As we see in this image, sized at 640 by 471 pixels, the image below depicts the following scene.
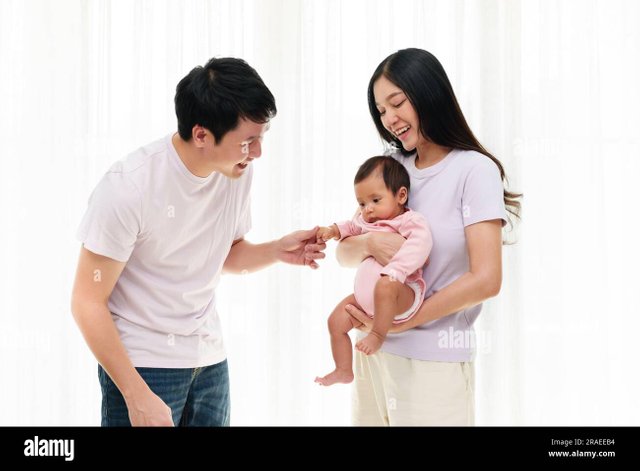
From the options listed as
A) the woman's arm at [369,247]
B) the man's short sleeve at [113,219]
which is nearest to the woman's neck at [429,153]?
the woman's arm at [369,247]

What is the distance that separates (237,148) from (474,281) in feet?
2.02

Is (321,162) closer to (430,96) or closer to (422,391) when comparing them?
(430,96)

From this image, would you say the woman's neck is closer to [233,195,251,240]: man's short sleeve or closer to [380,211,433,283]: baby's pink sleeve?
[380,211,433,283]: baby's pink sleeve

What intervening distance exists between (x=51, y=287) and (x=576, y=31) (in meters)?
2.31

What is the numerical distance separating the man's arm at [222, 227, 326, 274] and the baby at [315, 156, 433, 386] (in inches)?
1.8

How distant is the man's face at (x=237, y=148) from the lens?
1439 millimetres

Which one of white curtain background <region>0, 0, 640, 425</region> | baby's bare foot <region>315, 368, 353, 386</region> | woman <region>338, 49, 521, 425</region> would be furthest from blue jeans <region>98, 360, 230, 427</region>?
white curtain background <region>0, 0, 640, 425</region>

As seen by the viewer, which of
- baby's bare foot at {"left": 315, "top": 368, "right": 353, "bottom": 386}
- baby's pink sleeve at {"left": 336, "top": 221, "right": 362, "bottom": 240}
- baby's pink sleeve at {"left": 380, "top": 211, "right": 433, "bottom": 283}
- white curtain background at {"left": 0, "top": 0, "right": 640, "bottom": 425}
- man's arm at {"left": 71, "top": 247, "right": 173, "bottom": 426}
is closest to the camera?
man's arm at {"left": 71, "top": 247, "right": 173, "bottom": 426}

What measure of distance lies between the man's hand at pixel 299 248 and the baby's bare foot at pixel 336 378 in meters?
0.31

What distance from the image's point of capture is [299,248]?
5.81ft

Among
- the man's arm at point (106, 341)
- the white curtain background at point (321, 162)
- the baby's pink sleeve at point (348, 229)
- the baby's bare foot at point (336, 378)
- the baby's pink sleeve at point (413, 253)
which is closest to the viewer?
the man's arm at point (106, 341)

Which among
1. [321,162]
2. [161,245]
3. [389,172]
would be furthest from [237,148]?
[321,162]

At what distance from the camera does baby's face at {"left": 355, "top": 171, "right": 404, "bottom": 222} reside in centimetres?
158

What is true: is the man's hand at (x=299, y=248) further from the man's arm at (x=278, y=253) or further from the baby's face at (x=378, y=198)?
the baby's face at (x=378, y=198)
